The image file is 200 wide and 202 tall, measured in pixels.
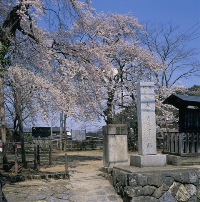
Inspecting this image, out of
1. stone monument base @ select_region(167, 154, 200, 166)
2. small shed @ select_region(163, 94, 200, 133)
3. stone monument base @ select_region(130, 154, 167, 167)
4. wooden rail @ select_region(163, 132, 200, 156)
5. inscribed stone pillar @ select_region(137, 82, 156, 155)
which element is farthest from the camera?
small shed @ select_region(163, 94, 200, 133)

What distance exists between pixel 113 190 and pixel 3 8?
9.66 meters

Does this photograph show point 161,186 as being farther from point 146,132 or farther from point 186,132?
point 186,132

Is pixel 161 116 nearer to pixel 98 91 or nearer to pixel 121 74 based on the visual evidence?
pixel 121 74

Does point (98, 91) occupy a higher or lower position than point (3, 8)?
lower

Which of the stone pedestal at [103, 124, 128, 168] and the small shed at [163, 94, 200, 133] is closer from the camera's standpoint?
the stone pedestal at [103, 124, 128, 168]

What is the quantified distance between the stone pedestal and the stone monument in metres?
2.01

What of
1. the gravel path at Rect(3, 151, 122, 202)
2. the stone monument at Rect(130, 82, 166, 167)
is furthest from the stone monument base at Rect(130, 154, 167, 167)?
the gravel path at Rect(3, 151, 122, 202)

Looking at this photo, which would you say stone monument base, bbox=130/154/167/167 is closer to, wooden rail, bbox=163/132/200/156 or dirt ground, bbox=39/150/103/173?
wooden rail, bbox=163/132/200/156

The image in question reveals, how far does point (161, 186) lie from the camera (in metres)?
9.38

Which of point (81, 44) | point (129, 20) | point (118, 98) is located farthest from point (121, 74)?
point (81, 44)

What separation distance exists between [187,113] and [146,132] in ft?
14.3

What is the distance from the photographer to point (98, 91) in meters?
15.5

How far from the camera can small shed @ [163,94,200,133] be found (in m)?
13.8

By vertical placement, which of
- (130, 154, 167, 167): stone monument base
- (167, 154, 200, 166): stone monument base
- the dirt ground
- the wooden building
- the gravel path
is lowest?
the gravel path
